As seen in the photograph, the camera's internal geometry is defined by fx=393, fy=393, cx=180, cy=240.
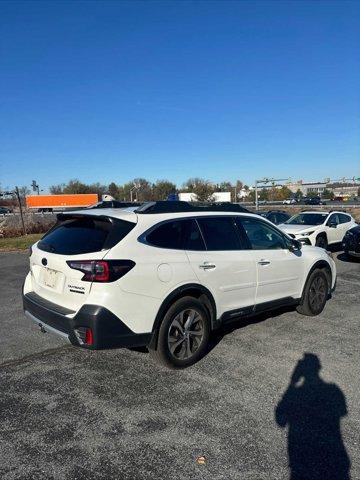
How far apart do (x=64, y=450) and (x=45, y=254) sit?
2.02 meters

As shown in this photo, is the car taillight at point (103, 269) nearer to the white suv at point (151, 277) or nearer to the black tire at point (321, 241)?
the white suv at point (151, 277)

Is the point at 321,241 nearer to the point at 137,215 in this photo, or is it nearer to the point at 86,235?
the point at 137,215

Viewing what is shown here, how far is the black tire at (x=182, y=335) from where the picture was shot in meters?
3.97

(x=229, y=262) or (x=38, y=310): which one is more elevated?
(x=229, y=262)

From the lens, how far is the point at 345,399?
354 cm

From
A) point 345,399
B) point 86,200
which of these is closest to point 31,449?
point 345,399

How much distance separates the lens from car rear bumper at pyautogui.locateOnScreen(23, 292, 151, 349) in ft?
11.6

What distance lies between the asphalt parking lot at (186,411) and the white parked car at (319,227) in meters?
8.11

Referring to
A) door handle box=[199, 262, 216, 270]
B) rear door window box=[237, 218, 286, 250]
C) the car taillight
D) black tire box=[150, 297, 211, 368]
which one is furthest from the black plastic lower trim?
the car taillight

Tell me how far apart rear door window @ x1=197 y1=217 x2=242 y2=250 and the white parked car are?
27.0 feet

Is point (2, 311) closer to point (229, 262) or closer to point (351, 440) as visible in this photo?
point (229, 262)

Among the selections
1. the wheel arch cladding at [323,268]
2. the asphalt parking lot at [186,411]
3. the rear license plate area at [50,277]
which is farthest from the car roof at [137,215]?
the wheel arch cladding at [323,268]

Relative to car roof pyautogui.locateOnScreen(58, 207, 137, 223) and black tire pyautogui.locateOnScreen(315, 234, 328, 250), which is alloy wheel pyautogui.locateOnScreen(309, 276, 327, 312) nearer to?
car roof pyautogui.locateOnScreen(58, 207, 137, 223)

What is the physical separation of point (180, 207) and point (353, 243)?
27.9 feet
